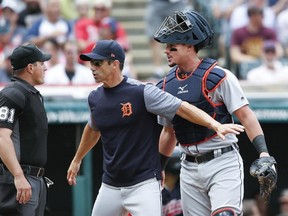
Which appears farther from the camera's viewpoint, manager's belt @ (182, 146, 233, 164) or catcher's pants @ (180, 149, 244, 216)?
manager's belt @ (182, 146, 233, 164)

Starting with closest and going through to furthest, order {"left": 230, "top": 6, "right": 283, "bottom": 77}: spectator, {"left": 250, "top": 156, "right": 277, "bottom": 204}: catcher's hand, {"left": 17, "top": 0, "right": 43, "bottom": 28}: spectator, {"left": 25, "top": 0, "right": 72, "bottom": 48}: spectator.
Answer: {"left": 250, "top": 156, "right": 277, "bottom": 204}: catcher's hand
{"left": 25, "top": 0, "right": 72, "bottom": 48}: spectator
{"left": 230, "top": 6, "right": 283, "bottom": 77}: spectator
{"left": 17, "top": 0, "right": 43, "bottom": 28}: spectator

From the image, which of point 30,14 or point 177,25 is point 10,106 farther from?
point 30,14

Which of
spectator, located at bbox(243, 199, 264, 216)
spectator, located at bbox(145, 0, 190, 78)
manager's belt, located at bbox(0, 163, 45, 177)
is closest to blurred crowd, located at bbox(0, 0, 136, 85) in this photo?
spectator, located at bbox(145, 0, 190, 78)

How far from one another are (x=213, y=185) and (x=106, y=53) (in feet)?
3.81

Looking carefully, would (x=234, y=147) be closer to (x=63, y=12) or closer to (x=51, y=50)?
(x=51, y=50)

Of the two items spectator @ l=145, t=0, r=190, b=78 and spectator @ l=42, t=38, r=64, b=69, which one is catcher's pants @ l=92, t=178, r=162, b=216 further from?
spectator @ l=145, t=0, r=190, b=78

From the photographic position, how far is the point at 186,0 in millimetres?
12797

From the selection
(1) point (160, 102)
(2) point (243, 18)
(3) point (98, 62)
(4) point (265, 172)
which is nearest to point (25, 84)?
(3) point (98, 62)

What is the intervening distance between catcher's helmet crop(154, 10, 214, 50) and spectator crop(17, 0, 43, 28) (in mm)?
6030

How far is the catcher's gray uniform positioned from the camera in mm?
6172

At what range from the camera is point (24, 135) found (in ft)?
20.5

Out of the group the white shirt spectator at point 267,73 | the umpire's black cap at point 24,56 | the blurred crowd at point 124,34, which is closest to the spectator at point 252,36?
the blurred crowd at point 124,34

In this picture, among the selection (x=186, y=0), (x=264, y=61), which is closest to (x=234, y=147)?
(x=264, y=61)

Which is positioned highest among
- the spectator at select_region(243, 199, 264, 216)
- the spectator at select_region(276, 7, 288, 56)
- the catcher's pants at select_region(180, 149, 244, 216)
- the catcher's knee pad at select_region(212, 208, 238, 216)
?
the spectator at select_region(276, 7, 288, 56)
